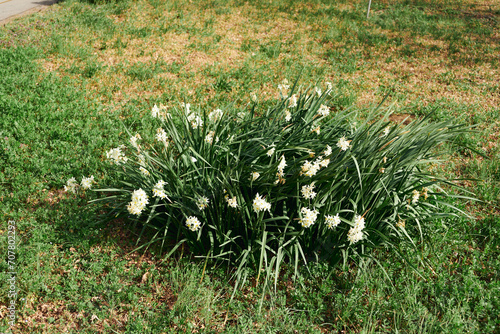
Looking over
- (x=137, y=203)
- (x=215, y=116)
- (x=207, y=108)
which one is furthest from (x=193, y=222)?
(x=207, y=108)

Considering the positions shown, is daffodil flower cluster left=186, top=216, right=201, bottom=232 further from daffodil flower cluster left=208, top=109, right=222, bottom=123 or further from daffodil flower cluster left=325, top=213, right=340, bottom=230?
daffodil flower cluster left=208, top=109, right=222, bottom=123

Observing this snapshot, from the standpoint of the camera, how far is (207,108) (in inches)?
245

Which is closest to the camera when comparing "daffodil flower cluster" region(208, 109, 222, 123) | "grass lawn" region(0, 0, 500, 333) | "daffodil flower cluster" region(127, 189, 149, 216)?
"daffodil flower cluster" region(127, 189, 149, 216)

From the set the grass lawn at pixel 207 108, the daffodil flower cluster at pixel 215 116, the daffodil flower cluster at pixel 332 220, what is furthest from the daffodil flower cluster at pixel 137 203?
the daffodil flower cluster at pixel 332 220

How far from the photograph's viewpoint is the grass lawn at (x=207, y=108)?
316 cm

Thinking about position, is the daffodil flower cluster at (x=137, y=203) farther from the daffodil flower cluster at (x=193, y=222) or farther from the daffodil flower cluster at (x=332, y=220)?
the daffodil flower cluster at (x=332, y=220)

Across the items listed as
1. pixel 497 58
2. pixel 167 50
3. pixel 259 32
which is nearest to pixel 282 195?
pixel 167 50

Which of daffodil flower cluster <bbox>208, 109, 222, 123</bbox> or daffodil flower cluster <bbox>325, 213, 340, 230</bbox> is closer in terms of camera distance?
daffodil flower cluster <bbox>325, 213, 340, 230</bbox>

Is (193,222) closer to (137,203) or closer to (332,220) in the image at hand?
(137,203)

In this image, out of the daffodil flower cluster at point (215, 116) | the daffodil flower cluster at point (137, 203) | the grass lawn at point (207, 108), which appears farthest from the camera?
the daffodil flower cluster at point (215, 116)

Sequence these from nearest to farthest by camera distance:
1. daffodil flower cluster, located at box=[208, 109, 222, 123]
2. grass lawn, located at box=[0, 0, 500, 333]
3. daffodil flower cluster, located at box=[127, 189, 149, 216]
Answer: daffodil flower cluster, located at box=[127, 189, 149, 216] → grass lawn, located at box=[0, 0, 500, 333] → daffodil flower cluster, located at box=[208, 109, 222, 123]

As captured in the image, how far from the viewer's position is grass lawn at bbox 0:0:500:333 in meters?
3.16

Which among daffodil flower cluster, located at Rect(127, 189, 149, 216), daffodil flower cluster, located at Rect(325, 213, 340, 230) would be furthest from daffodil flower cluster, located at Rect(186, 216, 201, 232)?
daffodil flower cluster, located at Rect(325, 213, 340, 230)

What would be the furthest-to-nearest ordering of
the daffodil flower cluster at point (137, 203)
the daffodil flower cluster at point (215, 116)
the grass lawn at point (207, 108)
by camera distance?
the daffodil flower cluster at point (215, 116), the grass lawn at point (207, 108), the daffodil flower cluster at point (137, 203)
